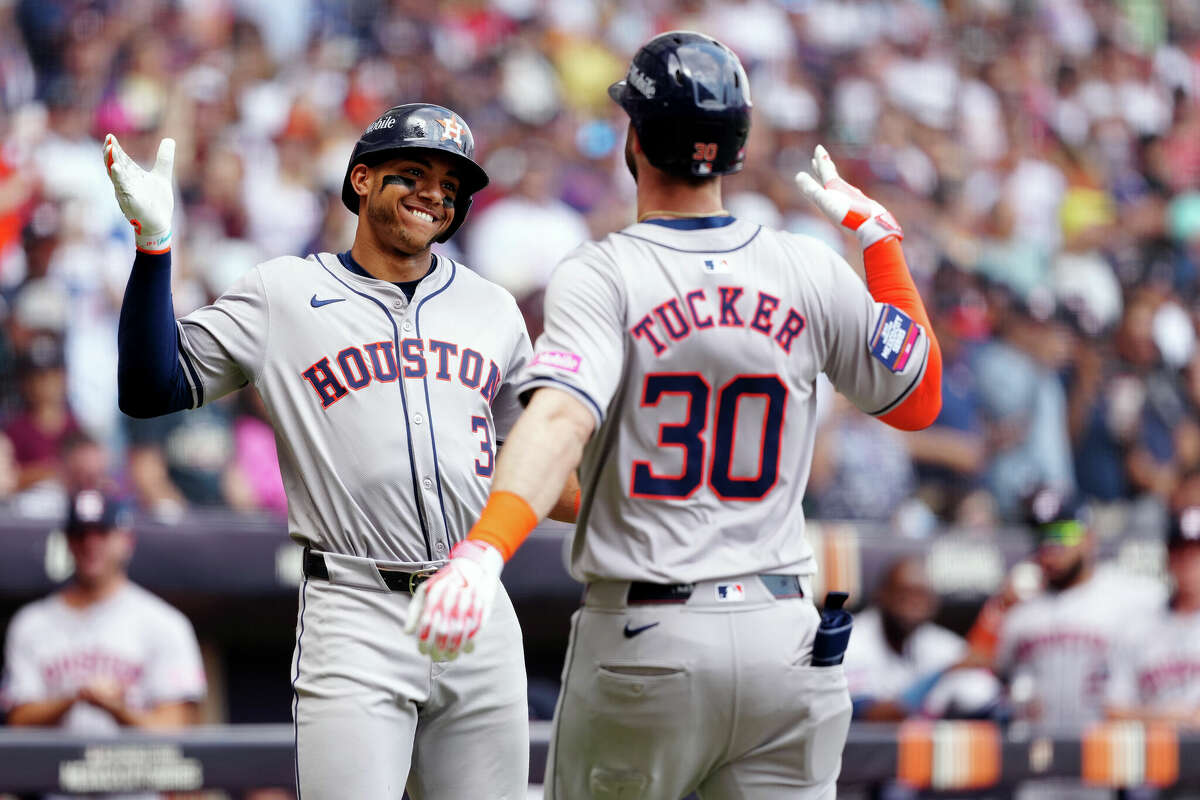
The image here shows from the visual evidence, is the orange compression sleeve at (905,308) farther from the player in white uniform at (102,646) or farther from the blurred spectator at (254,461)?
the blurred spectator at (254,461)

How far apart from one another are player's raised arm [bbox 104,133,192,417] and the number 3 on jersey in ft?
3.49

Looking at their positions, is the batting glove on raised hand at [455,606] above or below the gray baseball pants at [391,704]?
above

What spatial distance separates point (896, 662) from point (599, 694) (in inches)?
161

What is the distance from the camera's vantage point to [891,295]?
10.6 ft

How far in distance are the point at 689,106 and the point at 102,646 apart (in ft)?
12.3

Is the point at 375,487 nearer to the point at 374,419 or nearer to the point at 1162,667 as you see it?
the point at 374,419

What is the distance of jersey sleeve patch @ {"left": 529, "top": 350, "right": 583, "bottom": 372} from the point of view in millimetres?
2848

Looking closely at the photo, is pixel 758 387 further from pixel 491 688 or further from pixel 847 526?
pixel 847 526

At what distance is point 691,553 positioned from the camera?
9.73 ft

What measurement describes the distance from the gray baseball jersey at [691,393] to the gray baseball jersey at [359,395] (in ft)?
1.99

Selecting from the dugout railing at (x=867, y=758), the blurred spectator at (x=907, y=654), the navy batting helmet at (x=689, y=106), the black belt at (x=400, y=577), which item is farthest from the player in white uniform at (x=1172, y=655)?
the navy batting helmet at (x=689, y=106)

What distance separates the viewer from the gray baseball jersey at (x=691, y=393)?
9.75 feet

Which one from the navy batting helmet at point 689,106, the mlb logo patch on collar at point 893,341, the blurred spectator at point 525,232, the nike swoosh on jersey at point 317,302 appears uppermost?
the blurred spectator at point 525,232

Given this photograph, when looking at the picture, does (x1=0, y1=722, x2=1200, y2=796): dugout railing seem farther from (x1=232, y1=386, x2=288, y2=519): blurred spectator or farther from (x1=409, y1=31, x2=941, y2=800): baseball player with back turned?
(x1=409, y1=31, x2=941, y2=800): baseball player with back turned
